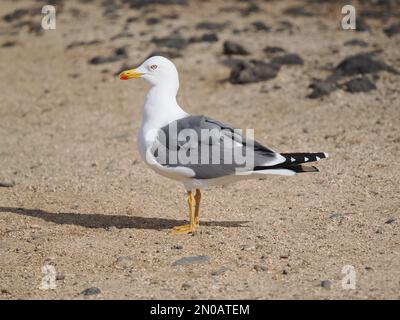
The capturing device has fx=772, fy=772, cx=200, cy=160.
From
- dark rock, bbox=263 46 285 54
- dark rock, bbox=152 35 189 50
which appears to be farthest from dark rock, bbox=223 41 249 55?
dark rock, bbox=152 35 189 50

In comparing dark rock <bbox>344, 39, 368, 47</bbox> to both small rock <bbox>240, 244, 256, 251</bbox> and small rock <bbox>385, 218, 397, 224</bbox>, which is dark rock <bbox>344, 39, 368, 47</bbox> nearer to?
small rock <bbox>385, 218, 397, 224</bbox>

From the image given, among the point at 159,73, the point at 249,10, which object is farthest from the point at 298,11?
the point at 159,73

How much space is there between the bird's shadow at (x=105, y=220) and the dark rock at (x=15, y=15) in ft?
41.4

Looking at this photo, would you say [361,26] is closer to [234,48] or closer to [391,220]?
[234,48]

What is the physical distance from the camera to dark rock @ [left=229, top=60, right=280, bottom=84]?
1305 centimetres

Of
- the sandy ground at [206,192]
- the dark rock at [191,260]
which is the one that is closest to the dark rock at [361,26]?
the sandy ground at [206,192]

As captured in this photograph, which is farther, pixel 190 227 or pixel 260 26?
pixel 260 26

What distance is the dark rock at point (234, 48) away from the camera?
14.5 meters

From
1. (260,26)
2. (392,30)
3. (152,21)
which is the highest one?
(152,21)

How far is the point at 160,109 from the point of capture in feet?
23.8

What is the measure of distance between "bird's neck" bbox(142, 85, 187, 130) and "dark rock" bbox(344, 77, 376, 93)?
5.31 metres

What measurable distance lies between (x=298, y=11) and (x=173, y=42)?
12.4 ft

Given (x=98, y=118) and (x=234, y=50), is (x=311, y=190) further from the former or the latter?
(x=234, y=50)

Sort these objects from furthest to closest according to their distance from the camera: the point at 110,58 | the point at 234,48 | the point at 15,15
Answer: the point at 15,15 < the point at 110,58 < the point at 234,48
